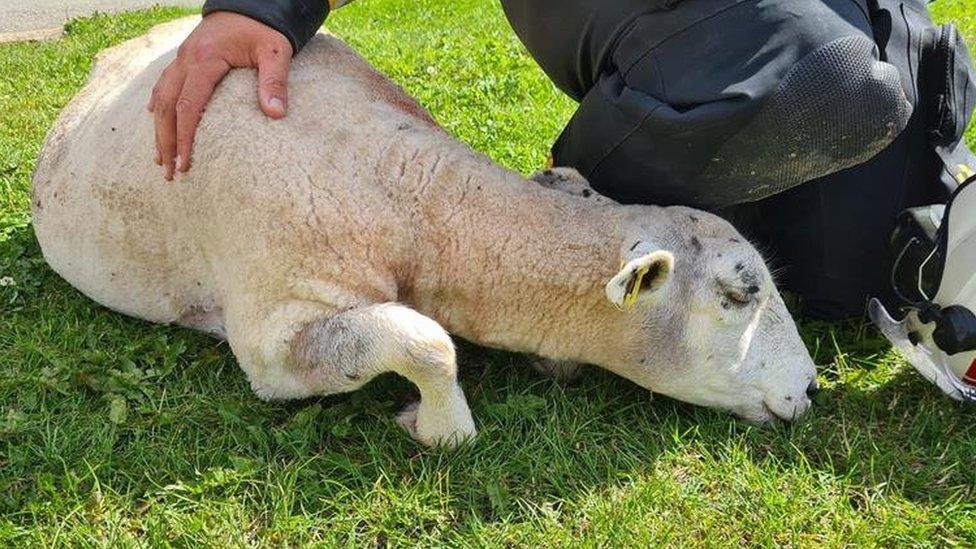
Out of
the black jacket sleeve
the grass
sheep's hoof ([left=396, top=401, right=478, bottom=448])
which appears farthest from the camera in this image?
the black jacket sleeve

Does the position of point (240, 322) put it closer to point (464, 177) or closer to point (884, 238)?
point (464, 177)

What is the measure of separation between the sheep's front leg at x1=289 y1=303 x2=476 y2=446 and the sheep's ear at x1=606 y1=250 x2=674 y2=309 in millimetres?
568

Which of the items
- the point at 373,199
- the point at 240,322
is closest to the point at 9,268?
the point at 240,322

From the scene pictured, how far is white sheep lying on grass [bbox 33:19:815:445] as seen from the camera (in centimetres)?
331

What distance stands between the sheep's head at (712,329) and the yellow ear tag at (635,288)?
49 mm

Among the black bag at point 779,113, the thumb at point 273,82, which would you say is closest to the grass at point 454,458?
the black bag at point 779,113

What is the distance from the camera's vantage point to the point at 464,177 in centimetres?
358

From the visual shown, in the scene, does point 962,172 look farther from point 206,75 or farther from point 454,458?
point 206,75

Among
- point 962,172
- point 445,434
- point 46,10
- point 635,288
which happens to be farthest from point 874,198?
point 46,10

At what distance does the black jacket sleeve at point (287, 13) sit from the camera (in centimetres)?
366

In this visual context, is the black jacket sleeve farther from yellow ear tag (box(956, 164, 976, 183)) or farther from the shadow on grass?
yellow ear tag (box(956, 164, 976, 183))

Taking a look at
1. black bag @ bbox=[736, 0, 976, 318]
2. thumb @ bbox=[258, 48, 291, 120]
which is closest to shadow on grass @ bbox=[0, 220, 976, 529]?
black bag @ bbox=[736, 0, 976, 318]

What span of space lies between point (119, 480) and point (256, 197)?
3.45ft

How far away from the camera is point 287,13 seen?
3.77 m
